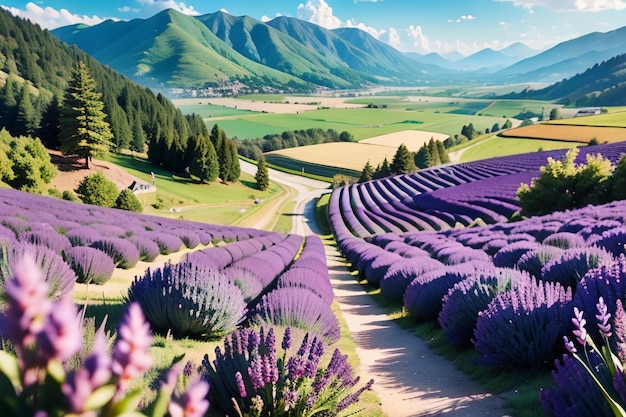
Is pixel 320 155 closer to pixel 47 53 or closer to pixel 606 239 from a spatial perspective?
pixel 47 53

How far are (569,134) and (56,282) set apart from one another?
315 ft

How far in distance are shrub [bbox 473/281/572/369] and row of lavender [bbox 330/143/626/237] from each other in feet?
98.7

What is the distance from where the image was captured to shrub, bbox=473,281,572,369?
481cm

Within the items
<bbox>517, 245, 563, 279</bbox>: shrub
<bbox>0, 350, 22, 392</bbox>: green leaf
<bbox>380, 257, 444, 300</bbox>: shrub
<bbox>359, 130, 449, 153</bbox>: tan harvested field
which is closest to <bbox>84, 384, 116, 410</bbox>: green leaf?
<bbox>0, 350, 22, 392</bbox>: green leaf

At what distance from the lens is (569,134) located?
84.8 metres

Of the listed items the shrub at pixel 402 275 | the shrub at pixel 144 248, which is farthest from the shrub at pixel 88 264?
the shrub at pixel 402 275

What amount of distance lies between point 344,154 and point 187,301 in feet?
411

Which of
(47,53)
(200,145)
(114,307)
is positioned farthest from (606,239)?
(47,53)

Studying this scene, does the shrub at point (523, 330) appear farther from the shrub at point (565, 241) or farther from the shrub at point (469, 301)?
the shrub at point (565, 241)

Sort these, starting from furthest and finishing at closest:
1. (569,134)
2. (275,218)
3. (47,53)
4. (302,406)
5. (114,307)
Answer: (47,53), (569,134), (275,218), (114,307), (302,406)

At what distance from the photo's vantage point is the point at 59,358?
84cm

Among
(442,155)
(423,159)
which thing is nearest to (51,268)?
(423,159)

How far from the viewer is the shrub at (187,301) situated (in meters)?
5.19

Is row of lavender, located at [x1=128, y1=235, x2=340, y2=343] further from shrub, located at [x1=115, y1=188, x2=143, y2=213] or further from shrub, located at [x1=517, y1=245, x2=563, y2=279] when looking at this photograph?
shrub, located at [x1=115, y1=188, x2=143, y2=213]
